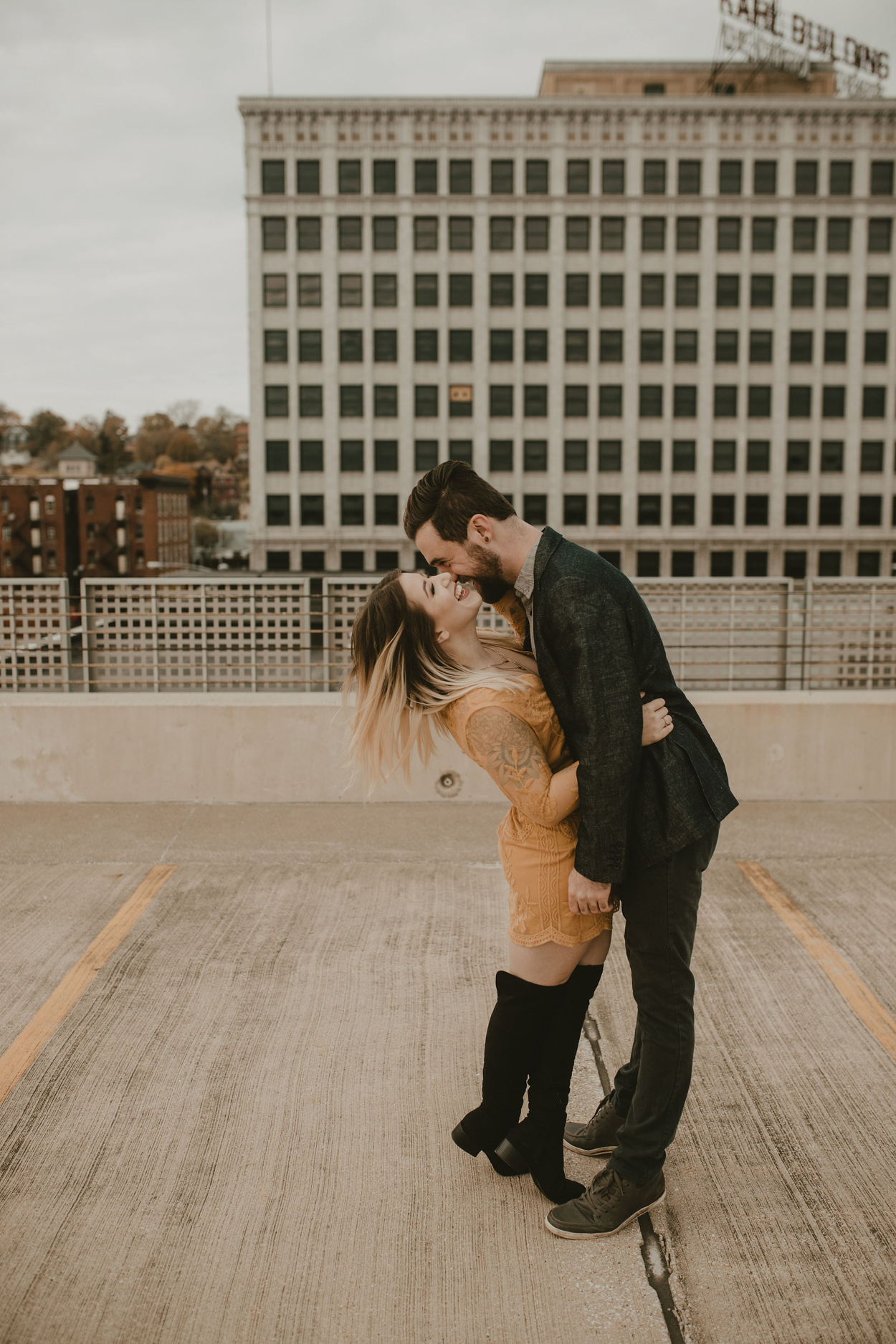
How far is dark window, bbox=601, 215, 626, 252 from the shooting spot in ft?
202

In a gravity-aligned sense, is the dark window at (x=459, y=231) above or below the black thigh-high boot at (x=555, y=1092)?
above

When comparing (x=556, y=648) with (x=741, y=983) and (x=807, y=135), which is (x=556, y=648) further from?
(x=807, y=135)

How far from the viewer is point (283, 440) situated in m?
62.1

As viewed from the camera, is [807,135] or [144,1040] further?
[807,135]

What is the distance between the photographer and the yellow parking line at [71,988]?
3.77m

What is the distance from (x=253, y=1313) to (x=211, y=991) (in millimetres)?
1918

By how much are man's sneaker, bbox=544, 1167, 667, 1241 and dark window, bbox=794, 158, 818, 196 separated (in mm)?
69534

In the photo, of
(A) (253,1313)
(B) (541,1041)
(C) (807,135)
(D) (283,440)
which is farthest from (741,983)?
(C) (807,135)

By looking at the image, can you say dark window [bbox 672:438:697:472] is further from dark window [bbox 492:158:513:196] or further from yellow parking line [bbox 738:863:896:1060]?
yellow parking line [bbox 738:863:896:1060]

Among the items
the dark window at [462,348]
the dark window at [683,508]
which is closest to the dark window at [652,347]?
the dark window at [683,508]

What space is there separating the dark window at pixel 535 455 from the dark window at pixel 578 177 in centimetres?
1498

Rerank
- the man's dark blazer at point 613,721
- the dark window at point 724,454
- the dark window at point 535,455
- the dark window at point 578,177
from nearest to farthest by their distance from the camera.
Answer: the man's dark blazer at point 613,721
the dark window at point 578,177
the dark window at point 535,455
the dark window at point 724,454

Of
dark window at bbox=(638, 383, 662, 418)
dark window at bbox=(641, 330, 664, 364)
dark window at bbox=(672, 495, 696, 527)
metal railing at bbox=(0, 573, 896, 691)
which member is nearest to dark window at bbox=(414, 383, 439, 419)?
dark window at bbox=(638, 383, 662, 418)

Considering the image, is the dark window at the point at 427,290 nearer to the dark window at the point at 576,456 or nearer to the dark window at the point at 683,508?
the dark window at the point at 576,456
